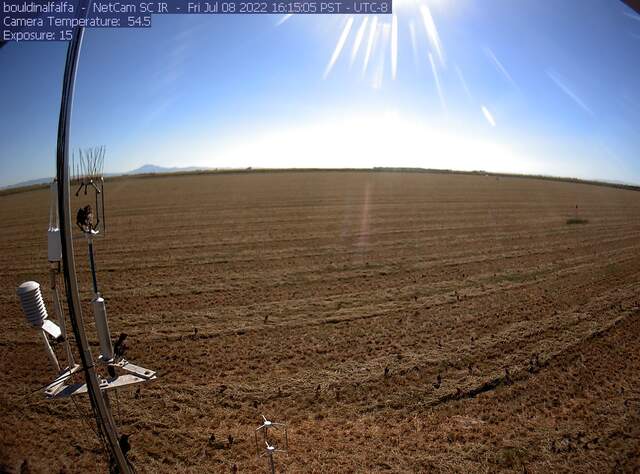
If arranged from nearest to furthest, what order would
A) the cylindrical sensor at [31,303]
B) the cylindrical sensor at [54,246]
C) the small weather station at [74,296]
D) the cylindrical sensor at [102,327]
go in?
the small weather station at [74,296]
the cylindrical sensor at [54,246]
the cylindrical sensor at [102,327]
the cylindrical sensor at [31,303]

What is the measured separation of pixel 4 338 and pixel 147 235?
14067 millimetres

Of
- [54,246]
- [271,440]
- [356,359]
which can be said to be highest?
[54,246]

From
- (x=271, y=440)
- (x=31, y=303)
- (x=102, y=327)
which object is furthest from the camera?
(x=271, y=440)

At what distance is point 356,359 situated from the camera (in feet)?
28.1

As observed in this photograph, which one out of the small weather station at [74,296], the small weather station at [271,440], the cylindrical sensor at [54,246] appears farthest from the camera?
the small weather station at [271,440]

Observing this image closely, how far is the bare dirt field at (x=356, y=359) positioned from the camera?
5.79 metres

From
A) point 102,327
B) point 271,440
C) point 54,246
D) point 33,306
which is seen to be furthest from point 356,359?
point 54,246

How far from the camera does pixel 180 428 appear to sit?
250 inches

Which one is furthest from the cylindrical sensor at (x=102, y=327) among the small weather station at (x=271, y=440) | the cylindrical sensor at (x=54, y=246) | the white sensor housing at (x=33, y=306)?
the small weather station at (x=271, y=440)

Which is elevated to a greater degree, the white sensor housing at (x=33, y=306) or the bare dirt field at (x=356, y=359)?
the white sensor housing at (x=33, y=306)

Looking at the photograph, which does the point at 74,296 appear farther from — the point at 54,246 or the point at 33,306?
the point at 33,306

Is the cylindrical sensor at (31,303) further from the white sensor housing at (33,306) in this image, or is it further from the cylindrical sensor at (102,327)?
the cylindrical sensor at (102,327)

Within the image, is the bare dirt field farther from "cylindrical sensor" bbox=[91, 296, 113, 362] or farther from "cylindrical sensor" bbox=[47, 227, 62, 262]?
"cylindrical sensor" bbox=[47, 227, 62, 262]

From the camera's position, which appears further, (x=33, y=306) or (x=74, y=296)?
(x=33, y=306)
